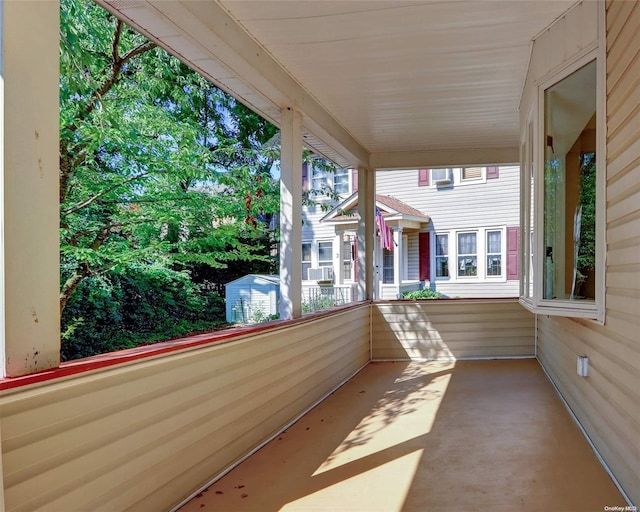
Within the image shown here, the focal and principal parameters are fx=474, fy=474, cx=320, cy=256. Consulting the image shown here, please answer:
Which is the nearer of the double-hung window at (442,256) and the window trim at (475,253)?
the window trim at (475,253)

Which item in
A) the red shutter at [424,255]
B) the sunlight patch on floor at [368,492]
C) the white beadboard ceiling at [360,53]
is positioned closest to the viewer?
the sunlight patch on floor at [368,492]

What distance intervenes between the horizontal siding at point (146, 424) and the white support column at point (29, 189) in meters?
0.19

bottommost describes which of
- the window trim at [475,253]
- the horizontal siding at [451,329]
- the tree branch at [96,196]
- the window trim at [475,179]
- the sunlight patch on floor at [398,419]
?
the sunlight patch on floor at [398,419]

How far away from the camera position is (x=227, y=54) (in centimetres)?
303

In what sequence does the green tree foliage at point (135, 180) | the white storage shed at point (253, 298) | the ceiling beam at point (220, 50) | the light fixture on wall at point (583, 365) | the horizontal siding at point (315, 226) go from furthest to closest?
the horizontal siding at point (315, 226), the white storage shed at point (253, 298), the green tree foliage at point (135, 180), the light fixture on wall at point (583, 365), the ceiling beam at point (220, 50)

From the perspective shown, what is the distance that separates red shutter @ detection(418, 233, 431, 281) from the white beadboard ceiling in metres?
6.70

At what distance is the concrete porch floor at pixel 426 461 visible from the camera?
2.46m

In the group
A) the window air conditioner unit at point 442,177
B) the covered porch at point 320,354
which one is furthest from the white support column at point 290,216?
the window air conditioner unit at point 442,177

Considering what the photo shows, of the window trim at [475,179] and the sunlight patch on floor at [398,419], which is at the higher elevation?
the window trim at [475,179]

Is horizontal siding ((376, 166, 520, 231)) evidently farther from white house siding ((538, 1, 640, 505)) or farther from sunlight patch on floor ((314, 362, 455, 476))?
white house siding ((538, 1, 640, 505))

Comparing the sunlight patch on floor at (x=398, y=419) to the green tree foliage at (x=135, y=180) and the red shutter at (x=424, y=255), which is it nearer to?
the green tree foliage at (x=135, y=180)

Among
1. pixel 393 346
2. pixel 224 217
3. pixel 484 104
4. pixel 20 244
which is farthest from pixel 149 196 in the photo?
pixel 20 244

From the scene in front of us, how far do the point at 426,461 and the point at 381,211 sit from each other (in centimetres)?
875

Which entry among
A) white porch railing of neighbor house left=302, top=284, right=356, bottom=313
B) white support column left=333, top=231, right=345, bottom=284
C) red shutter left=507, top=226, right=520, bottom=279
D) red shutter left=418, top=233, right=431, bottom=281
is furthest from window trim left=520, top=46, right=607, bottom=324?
white support column left=333, top=231, right=345, bottom=284
